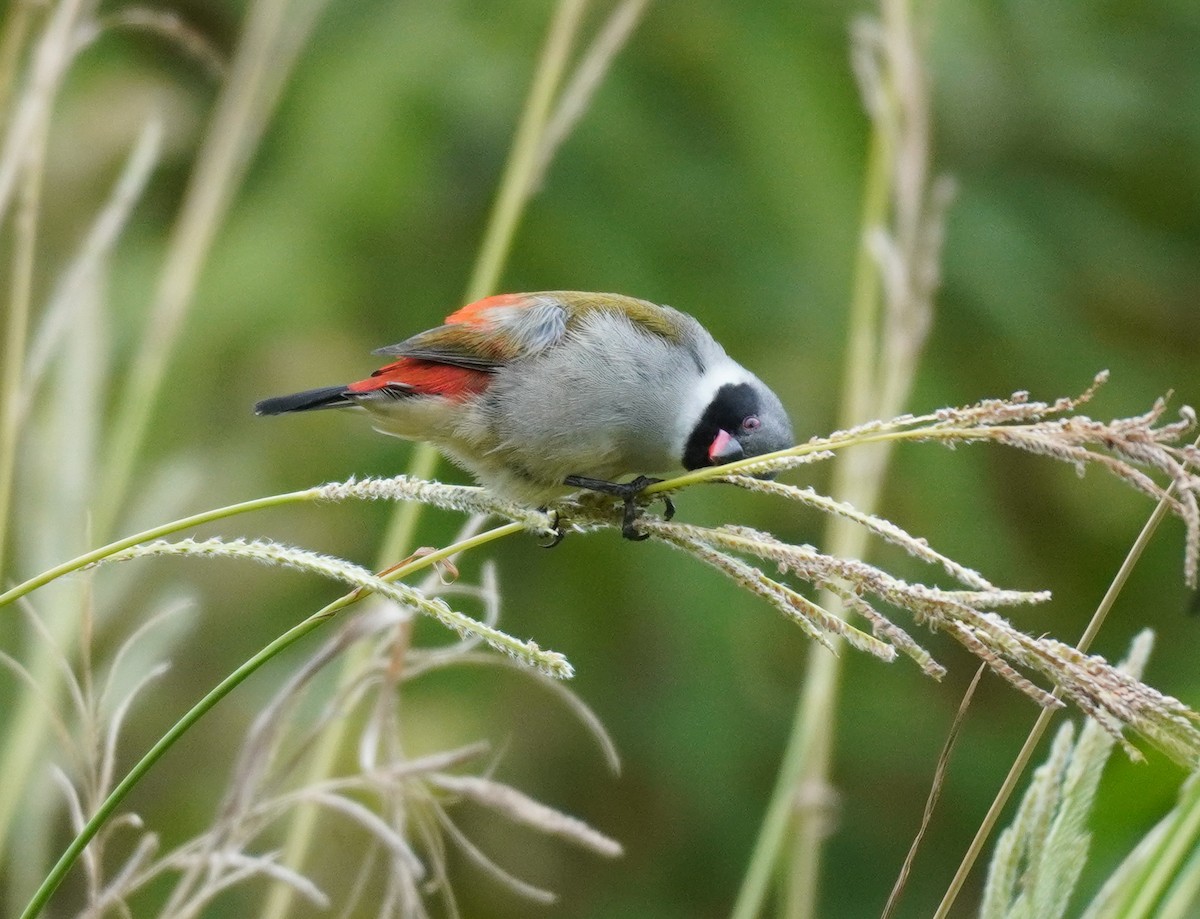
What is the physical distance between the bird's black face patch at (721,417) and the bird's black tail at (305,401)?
0.67 m

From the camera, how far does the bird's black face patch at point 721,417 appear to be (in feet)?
8.68

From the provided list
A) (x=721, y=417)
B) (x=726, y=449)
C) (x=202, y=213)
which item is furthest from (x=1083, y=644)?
(x=202, y=213)

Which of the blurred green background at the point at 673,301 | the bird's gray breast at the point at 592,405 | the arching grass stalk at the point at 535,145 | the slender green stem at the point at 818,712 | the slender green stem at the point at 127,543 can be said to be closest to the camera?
the slender green stem at the point at 127,543

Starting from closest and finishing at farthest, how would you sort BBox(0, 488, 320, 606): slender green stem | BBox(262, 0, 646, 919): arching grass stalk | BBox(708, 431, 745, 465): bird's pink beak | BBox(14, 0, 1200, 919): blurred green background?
BBox(0, 488, 320, 606): slender green stem → BBox(262, 0, 646, 919): arching grass stalk → BBox(708, 431, 745, 465): bird's pink beak → BBox(14, 0, 1200, 919): blurred green background

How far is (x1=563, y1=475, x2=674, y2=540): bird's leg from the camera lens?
2008mm

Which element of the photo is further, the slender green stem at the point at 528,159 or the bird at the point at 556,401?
the bird at the point at 556,401

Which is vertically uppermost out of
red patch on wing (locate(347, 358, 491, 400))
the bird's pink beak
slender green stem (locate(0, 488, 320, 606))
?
the bird's pink beak

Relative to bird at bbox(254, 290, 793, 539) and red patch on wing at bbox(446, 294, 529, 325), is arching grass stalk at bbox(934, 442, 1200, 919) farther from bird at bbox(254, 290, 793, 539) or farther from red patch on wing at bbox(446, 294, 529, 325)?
red patch on wing at bbox(446, 294, 529, 325)

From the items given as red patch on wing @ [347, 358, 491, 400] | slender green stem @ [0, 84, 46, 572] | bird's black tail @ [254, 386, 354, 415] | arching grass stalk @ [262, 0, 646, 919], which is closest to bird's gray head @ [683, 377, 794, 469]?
red patch on wing @ [347, 358, 491, 400]

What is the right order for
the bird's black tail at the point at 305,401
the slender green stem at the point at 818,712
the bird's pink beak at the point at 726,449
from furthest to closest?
the bird's pink beak at the point at 726,449 < the bird's black tail at the point at 305,401 < the slender green stem at the point at 818,712

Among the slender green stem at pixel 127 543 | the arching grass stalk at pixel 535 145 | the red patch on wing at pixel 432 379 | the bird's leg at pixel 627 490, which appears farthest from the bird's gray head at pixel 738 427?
the slender green stem at pixel 127 543

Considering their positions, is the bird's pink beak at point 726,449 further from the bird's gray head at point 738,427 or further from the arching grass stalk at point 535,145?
the arching grass stalk at point 535,145

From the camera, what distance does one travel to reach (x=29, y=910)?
118cm

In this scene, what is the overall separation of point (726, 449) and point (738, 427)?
0.30 ft
